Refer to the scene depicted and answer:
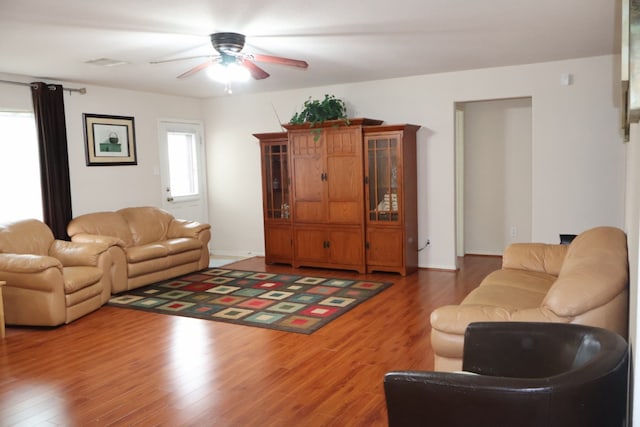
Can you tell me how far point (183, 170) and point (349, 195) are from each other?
9.17ft

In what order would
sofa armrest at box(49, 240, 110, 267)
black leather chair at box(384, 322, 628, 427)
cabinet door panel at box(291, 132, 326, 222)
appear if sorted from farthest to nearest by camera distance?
cabinet door panel at box(291, 132, 326, 222)
sofa armrest at box(49, 240, 110, 267)
black leather chair at box(384, 322, 628, 427)

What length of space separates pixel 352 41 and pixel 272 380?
2.75 metres

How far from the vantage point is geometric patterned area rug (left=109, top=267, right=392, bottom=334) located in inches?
178

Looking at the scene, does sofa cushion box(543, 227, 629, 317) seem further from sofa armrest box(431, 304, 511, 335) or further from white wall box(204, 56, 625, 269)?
white wall box(204, 56, 625, 269)

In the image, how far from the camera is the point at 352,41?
4367 mm

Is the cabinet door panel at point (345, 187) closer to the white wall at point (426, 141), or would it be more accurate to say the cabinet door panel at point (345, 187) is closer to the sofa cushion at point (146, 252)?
the white wall at point (426, 141)

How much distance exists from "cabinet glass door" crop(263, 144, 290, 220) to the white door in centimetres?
144

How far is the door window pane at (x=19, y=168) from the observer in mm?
5484

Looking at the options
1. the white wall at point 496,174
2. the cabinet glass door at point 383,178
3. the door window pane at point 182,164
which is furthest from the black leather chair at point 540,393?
the door window pane at point 182,164

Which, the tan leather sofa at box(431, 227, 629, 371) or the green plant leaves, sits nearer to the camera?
the tan leather sofa at box(431, 227, 629, 371)

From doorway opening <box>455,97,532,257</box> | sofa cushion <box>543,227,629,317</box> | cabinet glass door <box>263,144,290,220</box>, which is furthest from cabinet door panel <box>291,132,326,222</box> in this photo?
sofa cushion <box>543,227,629,317</box>

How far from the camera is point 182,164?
7.71m

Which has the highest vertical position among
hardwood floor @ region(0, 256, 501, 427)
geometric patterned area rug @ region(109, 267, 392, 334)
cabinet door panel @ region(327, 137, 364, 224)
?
cabinet door panel @ region(327, 137, 364, 224)

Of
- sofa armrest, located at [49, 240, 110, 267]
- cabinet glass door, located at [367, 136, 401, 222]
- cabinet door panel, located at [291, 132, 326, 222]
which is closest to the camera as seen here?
sofa armrest, located at [49, 240, 110, 267]
